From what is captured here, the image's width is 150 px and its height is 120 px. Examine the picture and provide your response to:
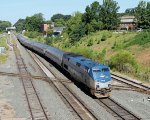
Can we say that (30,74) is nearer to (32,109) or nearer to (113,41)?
(32,109)

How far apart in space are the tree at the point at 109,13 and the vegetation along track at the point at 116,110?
7114 centimetres

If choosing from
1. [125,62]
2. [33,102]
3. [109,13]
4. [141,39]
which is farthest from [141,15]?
[33,102]

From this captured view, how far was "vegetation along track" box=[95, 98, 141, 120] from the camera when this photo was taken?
2267 centimetres

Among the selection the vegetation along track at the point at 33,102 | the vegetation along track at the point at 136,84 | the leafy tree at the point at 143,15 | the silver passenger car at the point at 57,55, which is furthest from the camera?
the leafy tree at the point at 143,15

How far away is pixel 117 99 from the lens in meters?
27.9

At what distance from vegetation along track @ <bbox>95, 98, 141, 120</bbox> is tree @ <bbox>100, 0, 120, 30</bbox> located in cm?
7114

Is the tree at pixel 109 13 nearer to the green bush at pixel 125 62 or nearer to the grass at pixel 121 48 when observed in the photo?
the grass at pixel 121 48

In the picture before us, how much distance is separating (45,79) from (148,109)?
15610 millimetres

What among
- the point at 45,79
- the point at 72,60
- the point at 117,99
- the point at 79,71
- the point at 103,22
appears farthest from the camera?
the point at 103,22

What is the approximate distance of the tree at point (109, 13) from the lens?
318 feet

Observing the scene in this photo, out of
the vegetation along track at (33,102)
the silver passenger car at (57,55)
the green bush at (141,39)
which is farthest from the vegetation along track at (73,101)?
the green bush at (141,39)

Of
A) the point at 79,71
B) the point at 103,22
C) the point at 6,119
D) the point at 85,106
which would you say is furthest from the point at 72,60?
the point at 103,22

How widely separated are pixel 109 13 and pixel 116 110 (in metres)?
75.6

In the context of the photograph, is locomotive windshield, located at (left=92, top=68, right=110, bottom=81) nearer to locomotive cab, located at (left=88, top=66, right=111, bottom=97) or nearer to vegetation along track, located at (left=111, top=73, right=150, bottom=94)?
locomotive cab, located at (left=88, top=66, right=111, bottom=97)
